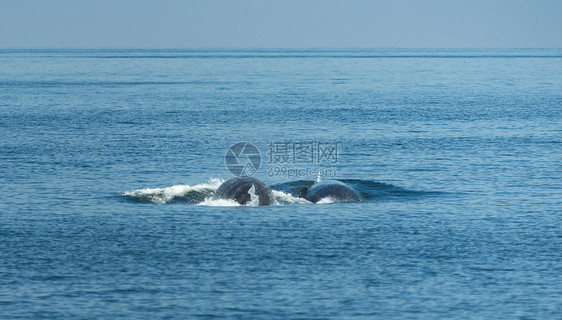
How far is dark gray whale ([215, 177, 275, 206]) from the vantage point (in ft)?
106

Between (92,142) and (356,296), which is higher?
(92,142)

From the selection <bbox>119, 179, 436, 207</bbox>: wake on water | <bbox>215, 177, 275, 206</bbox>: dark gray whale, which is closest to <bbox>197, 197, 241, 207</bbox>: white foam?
<bbox>119, 179, 436, 207</bbox>: wake on water

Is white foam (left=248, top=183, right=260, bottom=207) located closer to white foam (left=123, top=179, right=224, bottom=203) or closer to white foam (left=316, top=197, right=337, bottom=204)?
white foam (left=316, top=197, right=337, bottom=204)

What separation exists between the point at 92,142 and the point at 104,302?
3321 cm

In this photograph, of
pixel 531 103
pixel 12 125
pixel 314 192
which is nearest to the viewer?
pixel 314 192

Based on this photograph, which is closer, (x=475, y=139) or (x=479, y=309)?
(x=479, y=309)

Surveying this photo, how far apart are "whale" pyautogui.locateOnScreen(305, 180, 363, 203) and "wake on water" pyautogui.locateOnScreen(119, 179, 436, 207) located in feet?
0.68

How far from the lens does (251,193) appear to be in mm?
32406

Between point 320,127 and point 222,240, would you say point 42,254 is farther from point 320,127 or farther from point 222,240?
point 320,127

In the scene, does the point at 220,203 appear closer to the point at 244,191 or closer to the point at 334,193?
the point at 244,191

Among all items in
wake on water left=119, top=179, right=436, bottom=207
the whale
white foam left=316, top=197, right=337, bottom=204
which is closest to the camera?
wake on water left=119, top=179, right=436, bottom=207

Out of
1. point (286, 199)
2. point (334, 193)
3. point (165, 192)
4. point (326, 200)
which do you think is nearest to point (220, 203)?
point (286, 199)

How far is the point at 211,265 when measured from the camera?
24156mm

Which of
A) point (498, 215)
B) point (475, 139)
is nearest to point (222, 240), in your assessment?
point (498, 215)
